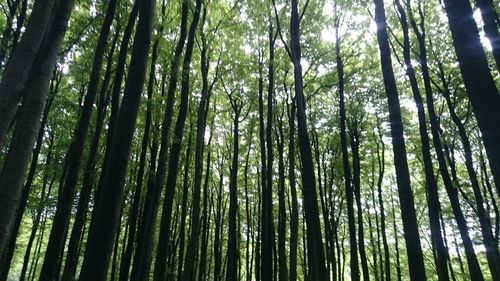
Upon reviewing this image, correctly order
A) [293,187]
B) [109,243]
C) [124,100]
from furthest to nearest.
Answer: [293,187], [124,100], [109,243]

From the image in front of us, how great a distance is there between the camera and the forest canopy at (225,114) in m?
3.32

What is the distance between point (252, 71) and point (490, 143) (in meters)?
15.0

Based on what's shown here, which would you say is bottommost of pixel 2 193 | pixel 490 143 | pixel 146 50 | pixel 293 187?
pixel 2 193

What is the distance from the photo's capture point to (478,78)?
3.01 m

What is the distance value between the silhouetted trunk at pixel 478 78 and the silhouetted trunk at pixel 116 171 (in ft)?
10.9

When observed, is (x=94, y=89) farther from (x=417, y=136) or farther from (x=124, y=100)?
(x=417, y=136)

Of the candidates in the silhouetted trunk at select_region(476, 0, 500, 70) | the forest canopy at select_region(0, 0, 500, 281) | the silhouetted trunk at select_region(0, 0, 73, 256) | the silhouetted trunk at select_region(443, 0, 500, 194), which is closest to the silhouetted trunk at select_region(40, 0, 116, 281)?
the forest canopy at select_region(0, 0, 500, 281)

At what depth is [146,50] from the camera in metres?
4.17

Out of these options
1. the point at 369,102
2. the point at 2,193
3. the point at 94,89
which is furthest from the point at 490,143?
the point at 369,102

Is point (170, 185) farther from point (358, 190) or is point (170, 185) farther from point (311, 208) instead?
point (358, 190)

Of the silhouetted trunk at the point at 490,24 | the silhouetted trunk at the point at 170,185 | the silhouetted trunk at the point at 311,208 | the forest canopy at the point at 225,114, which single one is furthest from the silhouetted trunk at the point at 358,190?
the silhouetted trunk at the point at 490,24

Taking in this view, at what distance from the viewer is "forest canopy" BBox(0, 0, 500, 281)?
3324 millimetres

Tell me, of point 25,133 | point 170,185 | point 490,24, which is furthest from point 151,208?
point 490,24

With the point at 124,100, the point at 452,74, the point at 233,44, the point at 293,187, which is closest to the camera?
the point at 124,100
